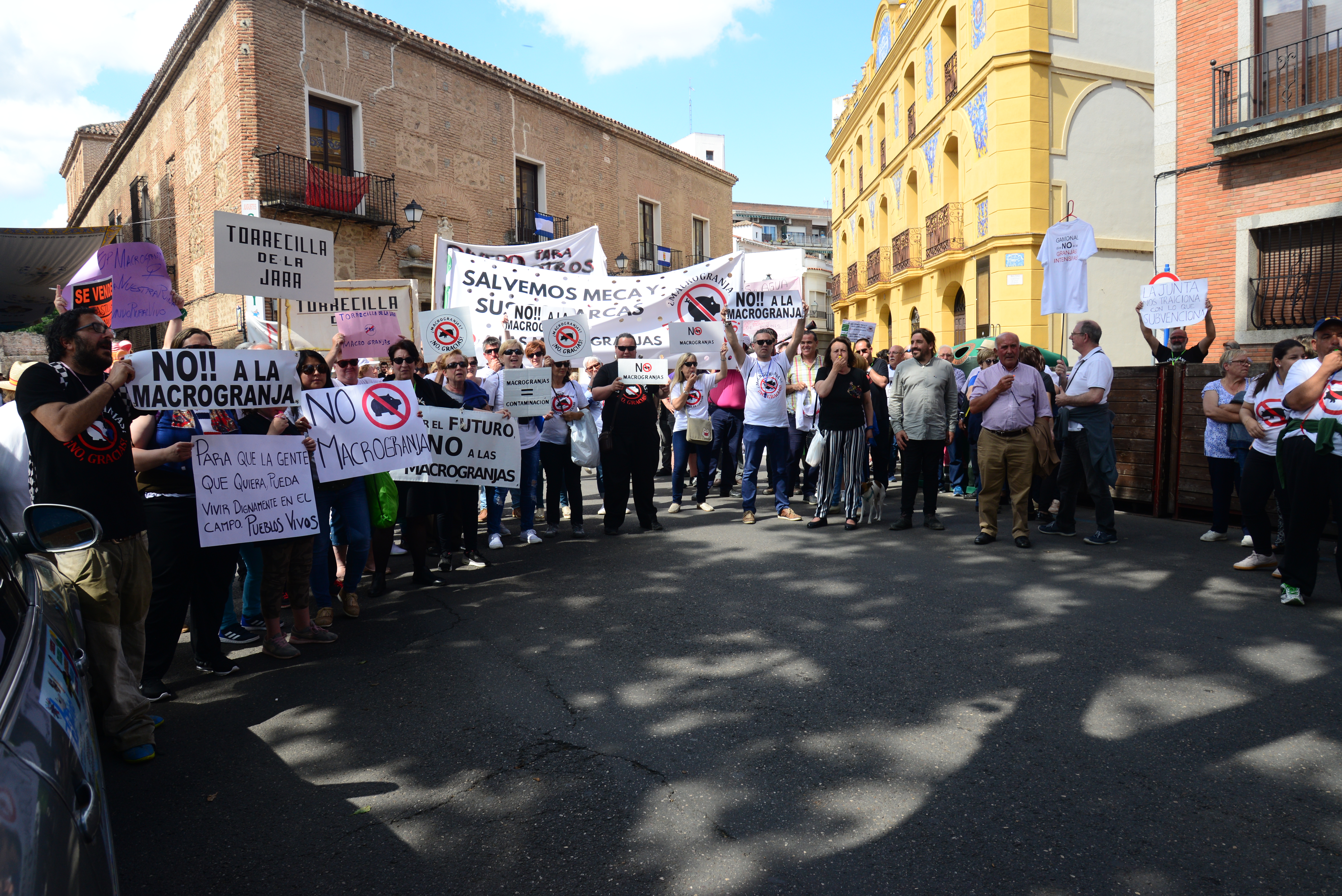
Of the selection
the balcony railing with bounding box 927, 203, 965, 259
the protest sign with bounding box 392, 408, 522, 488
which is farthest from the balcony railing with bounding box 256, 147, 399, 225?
the balcony railing with bounding box 927, 203, 965, 259

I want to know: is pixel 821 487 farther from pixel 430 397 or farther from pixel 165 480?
pixel 165 480

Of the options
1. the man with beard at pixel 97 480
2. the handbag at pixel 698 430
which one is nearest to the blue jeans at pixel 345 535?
the man with beard at pixel 97 480

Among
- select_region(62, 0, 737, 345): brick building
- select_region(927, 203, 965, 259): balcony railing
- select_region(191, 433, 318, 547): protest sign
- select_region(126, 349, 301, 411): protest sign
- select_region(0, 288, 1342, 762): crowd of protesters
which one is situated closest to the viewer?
select_region(0, 288, 1342, 762): crowd of protesters

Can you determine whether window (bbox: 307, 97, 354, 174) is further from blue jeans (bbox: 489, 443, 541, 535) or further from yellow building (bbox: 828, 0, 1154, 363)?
yellow building (bbox: 828, 0, 1154, 363)

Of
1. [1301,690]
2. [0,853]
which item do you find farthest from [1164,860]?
[0,853]

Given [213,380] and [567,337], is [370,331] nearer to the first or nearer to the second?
[567,337]

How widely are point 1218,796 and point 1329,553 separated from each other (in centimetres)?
536

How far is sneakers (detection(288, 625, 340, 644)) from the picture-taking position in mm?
5133

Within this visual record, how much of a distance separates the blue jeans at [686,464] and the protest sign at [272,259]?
4.19 meters

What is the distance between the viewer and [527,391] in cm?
765

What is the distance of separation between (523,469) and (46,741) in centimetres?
644

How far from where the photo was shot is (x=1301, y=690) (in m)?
4.03

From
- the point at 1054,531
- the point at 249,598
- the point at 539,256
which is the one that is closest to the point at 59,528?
the point at 249,598

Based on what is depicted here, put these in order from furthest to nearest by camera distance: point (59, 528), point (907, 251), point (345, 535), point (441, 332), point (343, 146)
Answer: point (907, 251), point (343, 146), point (441, 332), point (345, 535), point (59, 528)
